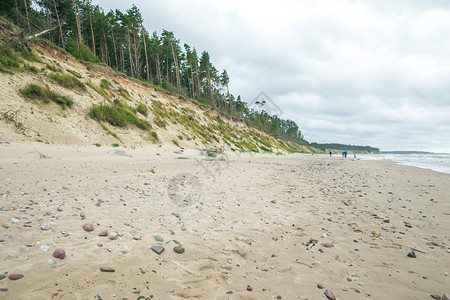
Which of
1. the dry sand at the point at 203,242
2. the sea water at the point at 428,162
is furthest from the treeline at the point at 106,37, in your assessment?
the sea water at the point at 428,162

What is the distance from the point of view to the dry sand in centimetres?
236

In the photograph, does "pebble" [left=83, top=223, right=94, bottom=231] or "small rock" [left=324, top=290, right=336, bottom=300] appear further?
"pebble" [left=83, top=223, right=94, bottom=231]

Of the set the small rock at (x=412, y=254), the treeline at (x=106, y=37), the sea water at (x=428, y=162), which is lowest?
the small rock at (x=412, y=254)

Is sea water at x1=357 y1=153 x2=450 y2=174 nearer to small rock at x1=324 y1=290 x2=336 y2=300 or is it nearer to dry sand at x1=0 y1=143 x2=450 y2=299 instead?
dry sand at x1=0 y1=143 x2=450 y2=299

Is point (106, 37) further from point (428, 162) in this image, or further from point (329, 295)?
point (428, 162)

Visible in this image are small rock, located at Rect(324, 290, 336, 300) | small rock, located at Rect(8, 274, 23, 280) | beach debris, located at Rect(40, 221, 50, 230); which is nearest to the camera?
small rock, located at Rect(8, 274, 23, 280)

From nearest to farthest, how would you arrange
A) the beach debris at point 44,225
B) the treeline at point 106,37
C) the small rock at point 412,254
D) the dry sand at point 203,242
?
the dry sand at point 203,242
the beach debris at point 44,225
the small rock at point 412,254
the treeline at point 106,37

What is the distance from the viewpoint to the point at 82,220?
11.5 ft

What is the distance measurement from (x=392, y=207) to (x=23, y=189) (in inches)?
409

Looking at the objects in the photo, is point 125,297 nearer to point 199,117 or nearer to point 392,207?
point 392,207

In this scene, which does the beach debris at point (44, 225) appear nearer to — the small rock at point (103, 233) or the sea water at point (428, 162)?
the small rock at point (103, 233)

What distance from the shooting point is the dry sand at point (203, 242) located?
2359 millimetres

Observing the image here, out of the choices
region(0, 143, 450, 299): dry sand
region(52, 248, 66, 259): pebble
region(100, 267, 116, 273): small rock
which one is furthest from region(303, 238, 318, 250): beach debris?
region(52, 248, 66, 259): pebble

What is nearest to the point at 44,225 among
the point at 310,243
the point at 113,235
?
the point at 113,235
